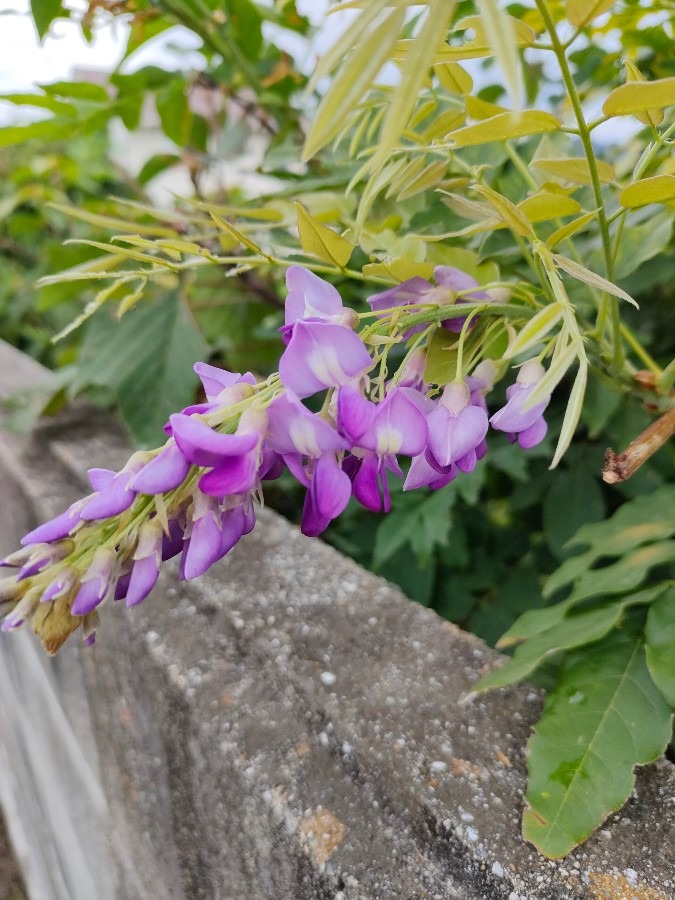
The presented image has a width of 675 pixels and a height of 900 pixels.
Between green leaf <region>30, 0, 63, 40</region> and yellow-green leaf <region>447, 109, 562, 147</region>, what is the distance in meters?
0.47

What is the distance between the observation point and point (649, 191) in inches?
15.0

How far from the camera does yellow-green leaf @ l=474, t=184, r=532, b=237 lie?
35 centimetres

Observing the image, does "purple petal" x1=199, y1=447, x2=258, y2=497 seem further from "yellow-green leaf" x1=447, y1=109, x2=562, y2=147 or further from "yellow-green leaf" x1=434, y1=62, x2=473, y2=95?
"yellow-green leaf" x1=434, y1=62, x2=473, y2=95

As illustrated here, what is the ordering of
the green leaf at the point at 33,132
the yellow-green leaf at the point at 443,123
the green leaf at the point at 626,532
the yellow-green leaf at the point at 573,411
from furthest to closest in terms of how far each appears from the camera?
the green leaf at the point at 33,132
the green leaf at the point at 626,532
the yellow-green leaf at the point at 443,123
the yellow-green leaf at the point at 573,411

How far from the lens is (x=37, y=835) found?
167 centimetres

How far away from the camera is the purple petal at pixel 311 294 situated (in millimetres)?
378

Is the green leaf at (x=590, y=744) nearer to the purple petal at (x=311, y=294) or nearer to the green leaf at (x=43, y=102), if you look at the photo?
the purple petal at (x=311, y=294)

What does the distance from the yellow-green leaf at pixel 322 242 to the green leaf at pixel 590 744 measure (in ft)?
1.17

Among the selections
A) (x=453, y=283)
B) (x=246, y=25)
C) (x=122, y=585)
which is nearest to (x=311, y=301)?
(x=453, y=283)

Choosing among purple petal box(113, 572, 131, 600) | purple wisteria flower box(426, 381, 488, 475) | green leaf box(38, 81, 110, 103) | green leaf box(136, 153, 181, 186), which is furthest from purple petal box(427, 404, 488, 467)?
green leaf box(136, 153, 181, 186)

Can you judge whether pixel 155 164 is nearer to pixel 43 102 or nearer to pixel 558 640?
pixel 43 102

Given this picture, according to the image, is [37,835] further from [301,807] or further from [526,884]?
[526,884]

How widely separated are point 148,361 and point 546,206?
2.32ft

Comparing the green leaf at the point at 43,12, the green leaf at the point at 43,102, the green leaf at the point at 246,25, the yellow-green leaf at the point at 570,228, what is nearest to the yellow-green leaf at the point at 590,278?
the yellow-green leaf at the point at 570,228
